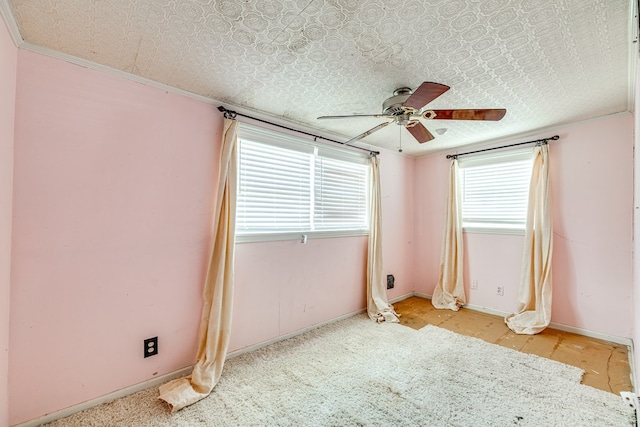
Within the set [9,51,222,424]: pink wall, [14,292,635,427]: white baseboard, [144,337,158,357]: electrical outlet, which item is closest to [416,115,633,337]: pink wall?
[14,292,635,427]: white baseboard

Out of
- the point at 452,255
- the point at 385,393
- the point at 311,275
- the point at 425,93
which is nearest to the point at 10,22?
the point at 425,93

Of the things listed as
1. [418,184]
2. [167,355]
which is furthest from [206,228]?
[418,184]

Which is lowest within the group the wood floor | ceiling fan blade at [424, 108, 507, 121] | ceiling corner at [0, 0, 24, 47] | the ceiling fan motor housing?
the wood floor

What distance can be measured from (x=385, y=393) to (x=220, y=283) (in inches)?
58.3

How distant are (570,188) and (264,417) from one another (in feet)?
12.0

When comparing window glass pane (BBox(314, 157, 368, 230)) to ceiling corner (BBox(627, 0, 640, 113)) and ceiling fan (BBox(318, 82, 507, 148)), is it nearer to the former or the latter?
ceiling fan (BBox(318, 82, 507, 148))

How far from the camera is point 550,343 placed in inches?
107

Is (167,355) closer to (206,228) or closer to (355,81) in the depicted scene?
(206,228)

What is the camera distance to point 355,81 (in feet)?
6.58

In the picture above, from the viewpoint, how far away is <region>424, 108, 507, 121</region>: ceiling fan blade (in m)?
1.78

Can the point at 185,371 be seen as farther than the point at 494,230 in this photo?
No

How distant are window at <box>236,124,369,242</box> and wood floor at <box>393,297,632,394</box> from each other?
4.61 ft

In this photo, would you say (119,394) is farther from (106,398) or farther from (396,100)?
(396,100)

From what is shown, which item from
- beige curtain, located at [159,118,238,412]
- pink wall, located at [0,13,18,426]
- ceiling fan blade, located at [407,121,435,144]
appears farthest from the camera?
ceiling fan blade, located at [407,121,435,144]
